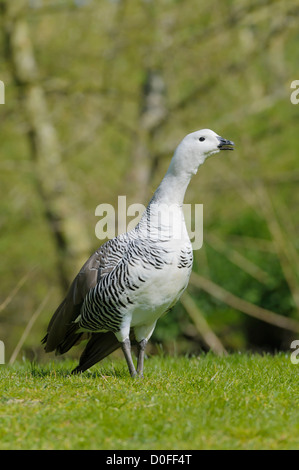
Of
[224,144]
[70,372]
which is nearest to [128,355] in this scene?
[70,372]

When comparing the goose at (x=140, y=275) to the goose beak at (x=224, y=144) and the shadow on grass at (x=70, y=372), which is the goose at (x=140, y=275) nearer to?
the goose beak at (x=224, y=144)

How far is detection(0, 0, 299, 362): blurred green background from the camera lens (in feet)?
35.7

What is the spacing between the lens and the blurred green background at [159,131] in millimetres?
10883

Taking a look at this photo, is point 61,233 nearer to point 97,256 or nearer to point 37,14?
point 37,14

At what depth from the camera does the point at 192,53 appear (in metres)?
11.4

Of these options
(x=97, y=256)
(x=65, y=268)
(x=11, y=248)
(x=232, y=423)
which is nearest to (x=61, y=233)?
(x=65, y=268)

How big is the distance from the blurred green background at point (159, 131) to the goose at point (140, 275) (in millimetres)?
4920

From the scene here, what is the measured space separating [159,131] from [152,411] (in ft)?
27.4

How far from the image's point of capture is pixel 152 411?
4129 millimetres

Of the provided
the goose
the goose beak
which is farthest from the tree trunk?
the goose beak

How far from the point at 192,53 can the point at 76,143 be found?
261 cm

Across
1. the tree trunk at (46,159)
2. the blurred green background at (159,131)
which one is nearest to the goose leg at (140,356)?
the blurred green background at (159,131)
